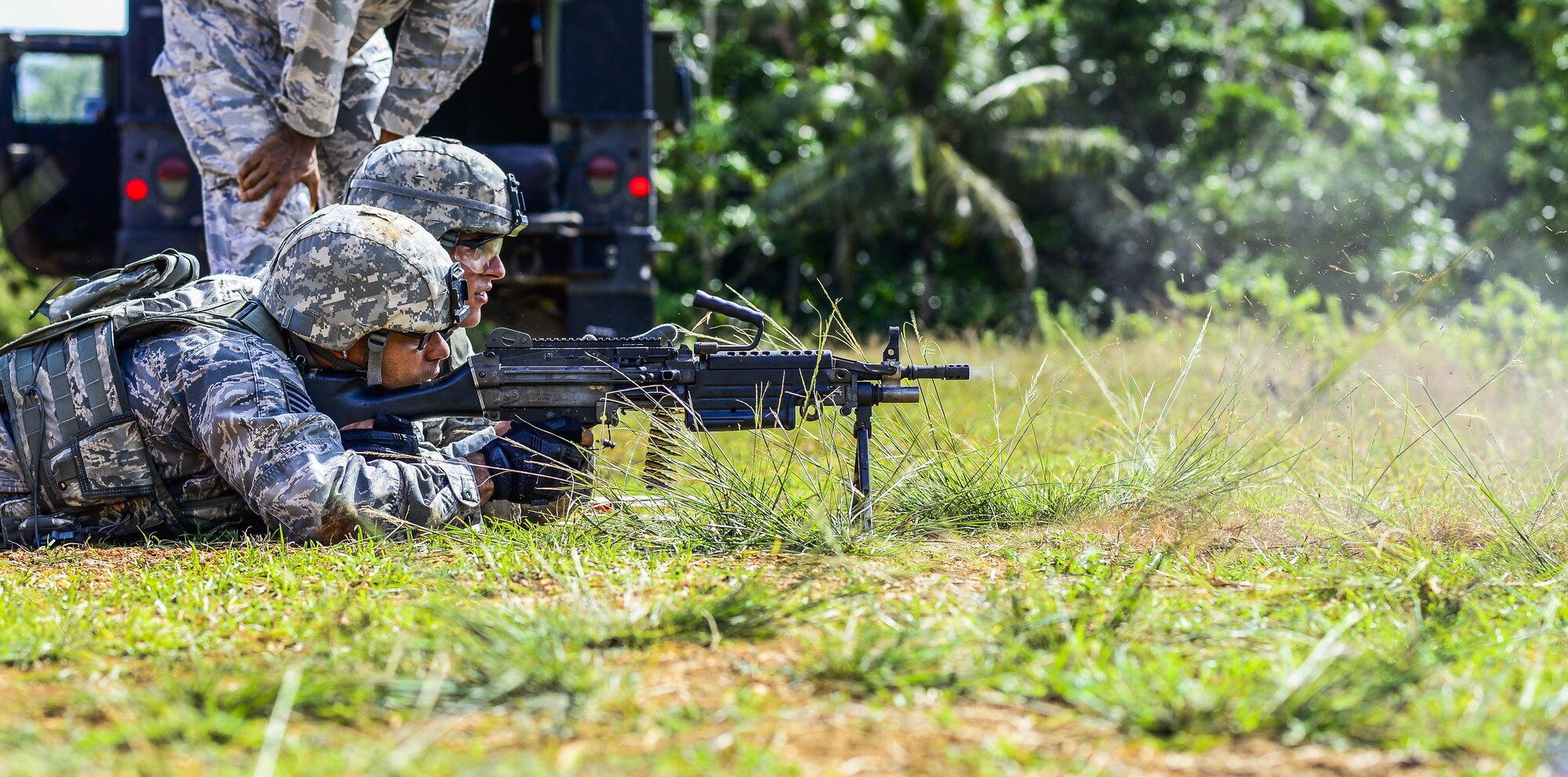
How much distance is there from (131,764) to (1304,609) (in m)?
1.94

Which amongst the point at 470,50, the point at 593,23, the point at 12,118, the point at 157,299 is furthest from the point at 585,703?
the point at 12,118

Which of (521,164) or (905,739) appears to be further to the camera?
(521,164)

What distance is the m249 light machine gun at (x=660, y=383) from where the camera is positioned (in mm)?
3607

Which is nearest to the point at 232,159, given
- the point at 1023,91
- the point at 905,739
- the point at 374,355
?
the point at 374,355

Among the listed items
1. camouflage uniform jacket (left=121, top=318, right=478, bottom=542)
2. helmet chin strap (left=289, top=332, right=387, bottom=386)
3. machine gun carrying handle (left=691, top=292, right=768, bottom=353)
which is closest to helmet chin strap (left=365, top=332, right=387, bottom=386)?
helmet chin strap (left=289, top=332, right=387, bottom=386)

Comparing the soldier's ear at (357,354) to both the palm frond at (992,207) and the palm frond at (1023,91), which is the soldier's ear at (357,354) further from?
the palm frond at (1023,91)

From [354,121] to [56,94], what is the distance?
418 centimetres

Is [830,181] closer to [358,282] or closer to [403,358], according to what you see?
[403,358]

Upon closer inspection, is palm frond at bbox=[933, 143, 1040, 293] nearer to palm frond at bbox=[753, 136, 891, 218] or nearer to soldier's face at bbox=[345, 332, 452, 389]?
palm frond at bbox=[753, 136, 891, 218]

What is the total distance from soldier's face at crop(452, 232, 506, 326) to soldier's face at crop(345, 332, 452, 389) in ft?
1.31

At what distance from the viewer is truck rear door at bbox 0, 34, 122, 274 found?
7113 millimetres

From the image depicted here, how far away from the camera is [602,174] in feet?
20.9

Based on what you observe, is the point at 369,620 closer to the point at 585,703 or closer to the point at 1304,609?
the point at 585,703

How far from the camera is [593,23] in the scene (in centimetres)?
636
